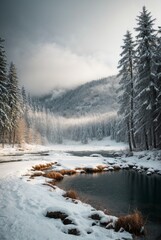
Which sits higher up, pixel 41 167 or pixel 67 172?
pixel 41 167

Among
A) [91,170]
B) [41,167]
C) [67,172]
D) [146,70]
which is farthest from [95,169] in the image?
[146,70]

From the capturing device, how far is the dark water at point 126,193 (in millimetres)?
12051

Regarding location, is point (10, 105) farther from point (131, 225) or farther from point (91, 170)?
point (131, 225)

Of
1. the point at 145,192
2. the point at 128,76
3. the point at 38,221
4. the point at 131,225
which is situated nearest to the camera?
the point at 38,221

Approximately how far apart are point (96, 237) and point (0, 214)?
383 centimetres

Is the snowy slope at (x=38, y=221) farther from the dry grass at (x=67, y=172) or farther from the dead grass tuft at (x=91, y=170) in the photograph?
the dead grass tuft at (x=91, y=170)

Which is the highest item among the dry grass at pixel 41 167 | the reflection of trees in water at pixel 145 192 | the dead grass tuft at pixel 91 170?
the dry grass at pixel 41 167

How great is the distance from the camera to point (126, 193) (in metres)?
17.0

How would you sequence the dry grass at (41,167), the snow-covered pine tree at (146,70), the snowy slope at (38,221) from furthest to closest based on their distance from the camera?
the snow-covered pine tree at (146,70)
the dry grass at (41,167)
the snowy slope at (38,221)

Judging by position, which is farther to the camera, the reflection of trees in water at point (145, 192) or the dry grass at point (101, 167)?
the dry grass at point (101, 167)

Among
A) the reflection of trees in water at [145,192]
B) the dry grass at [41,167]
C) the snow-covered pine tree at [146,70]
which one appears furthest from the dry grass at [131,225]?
the snow-covered pine tree at [146,70]

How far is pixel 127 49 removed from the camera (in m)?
36.7

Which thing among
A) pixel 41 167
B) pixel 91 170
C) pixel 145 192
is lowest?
pixel 145 192

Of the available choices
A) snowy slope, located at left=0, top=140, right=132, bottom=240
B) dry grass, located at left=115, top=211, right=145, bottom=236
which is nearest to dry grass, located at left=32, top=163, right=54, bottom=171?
snowy slope, located at left=0, top=140, right=132, bottom=240
